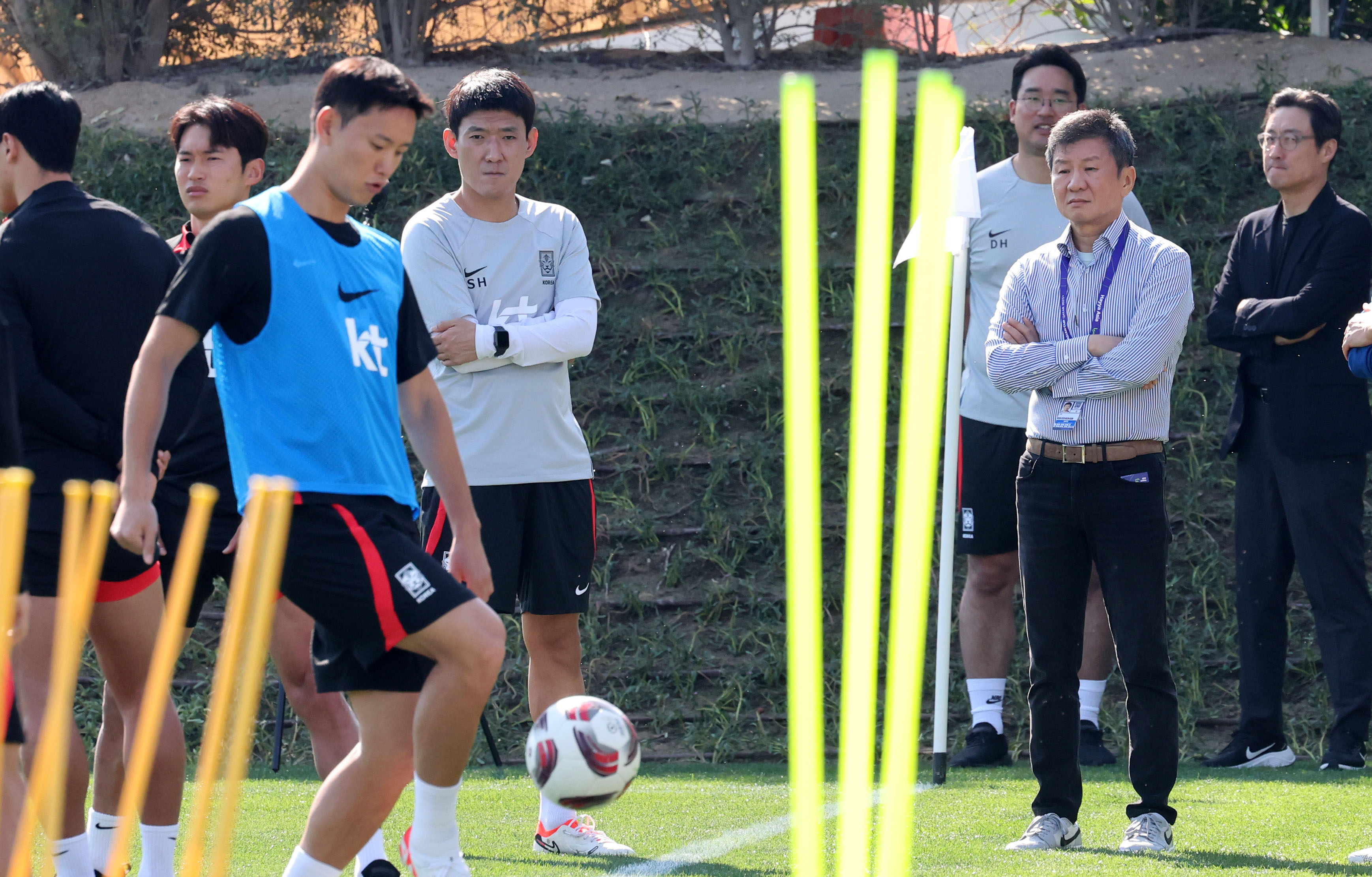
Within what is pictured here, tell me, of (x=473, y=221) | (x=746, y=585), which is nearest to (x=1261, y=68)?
(x=746, y=585)

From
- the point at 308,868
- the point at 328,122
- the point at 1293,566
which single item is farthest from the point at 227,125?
the point at 1293,566

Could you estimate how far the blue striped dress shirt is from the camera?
4.52m

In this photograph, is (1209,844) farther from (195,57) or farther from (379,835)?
(195,57)

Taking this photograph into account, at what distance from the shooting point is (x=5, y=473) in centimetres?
222

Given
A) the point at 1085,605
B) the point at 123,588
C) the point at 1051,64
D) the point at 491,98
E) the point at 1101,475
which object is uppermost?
the point at 1051,64

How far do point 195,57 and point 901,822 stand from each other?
11.3m

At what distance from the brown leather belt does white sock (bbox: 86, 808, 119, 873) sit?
2.84m

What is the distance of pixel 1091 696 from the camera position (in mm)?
6152

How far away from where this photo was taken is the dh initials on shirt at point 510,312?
4.96 metres

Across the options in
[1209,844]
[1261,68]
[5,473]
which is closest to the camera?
[5,473]

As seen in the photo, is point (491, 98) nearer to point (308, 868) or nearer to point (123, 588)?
point (123, 588)

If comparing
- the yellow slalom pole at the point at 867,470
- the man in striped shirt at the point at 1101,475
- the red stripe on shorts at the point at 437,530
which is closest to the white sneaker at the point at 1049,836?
the man in striped shirt at the point at 1101,475

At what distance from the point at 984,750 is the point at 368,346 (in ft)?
12.0

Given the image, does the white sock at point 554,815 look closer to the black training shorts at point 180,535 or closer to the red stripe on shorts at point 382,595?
the black training shorts at point 180,535
